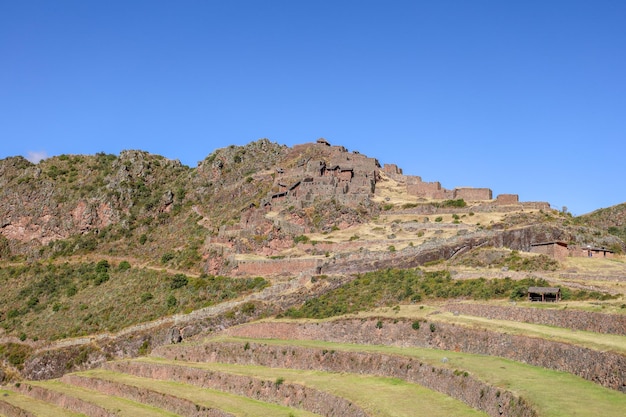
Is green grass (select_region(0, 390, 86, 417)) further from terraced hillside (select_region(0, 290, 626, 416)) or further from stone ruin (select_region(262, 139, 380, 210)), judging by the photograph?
stone ruin (select_region(262, 139, 380, 210))

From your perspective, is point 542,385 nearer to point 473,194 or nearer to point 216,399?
point 216,399

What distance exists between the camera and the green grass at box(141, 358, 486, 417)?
24188mm

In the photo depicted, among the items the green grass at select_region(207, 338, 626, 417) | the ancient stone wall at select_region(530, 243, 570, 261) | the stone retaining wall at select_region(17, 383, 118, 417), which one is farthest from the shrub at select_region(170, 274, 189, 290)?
the green grass at select_region(207, 338, 626, 417)

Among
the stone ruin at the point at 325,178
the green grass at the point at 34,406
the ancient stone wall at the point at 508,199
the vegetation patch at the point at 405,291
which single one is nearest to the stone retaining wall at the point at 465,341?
the vegetation patch at the point at 405,291

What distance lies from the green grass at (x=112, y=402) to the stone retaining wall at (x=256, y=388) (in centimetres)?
296

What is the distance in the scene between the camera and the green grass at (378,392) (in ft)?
79.4

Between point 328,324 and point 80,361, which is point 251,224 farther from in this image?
point 328,324

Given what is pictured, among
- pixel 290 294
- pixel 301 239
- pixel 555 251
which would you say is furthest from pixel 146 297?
pixel 555 251

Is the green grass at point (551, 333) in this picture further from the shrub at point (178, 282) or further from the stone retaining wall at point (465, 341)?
the shrub at point (178, 282)

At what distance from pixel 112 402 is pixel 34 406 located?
26.6 ft

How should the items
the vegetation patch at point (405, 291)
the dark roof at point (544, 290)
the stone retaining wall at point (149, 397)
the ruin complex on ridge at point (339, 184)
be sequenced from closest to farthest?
the stone retaining wall at point (149, 397) < the dark roof at point (544, 290) < the vegetation patch at point (405, 291) < the ruin complex on ridge at point (339, 184)

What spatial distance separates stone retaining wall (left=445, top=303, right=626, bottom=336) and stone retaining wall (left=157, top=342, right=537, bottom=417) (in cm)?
701

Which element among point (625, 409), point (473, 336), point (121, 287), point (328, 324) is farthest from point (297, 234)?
point (625, 409)

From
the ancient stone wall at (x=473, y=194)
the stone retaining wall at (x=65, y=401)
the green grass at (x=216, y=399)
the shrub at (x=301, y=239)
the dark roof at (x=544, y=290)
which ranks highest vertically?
the ancient stone wall at (x=473, y=194)
